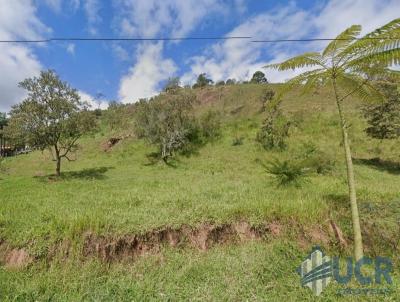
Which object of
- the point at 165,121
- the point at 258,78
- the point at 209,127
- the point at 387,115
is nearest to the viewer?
the point at 387,115

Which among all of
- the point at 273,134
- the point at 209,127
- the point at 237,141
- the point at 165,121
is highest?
the point at 165,121

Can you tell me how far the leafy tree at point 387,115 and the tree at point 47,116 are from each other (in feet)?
57.6

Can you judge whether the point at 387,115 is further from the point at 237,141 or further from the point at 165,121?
the point at 165,121

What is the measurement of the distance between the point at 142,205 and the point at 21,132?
12004mm

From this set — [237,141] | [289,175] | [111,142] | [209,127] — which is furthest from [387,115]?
[111,142]

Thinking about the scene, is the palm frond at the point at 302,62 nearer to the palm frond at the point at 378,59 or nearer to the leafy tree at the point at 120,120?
the palm frond at the point at 378,59

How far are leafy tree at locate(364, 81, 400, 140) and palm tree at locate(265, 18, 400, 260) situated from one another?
36.3 feet

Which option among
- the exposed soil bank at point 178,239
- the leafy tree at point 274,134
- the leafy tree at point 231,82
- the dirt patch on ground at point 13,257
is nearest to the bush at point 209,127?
the leafy tree at point 274,134

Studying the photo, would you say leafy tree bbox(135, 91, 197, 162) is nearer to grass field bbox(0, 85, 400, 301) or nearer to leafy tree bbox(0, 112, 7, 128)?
grass field bbox(0, 85, 400, 301)

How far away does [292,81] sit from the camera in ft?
20.6
